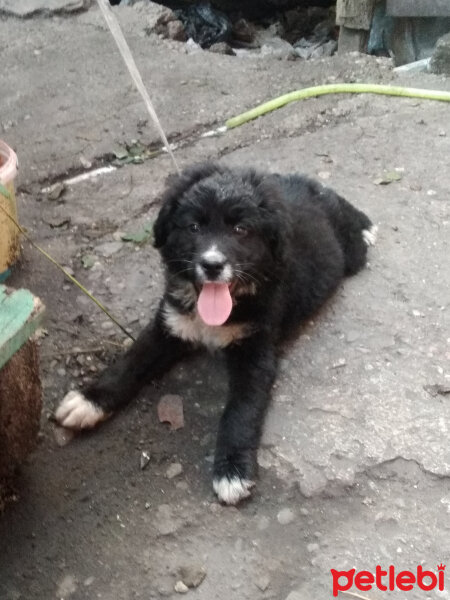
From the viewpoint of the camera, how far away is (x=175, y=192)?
2.96 m

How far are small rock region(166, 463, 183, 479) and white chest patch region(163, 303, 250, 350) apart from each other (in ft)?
1.81

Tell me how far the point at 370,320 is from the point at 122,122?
2672mm

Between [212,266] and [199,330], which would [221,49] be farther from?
[212,266]

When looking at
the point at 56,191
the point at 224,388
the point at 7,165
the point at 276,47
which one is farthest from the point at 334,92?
the point at 224,388

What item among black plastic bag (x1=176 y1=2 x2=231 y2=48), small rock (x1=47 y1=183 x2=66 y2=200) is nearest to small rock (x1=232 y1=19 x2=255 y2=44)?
black plastic bag (x1=176 y1=2 x2=231 y2=48)

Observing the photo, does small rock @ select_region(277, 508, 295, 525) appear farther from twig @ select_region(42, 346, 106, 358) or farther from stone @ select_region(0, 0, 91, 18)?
stone @ select_region(0, 0, 91, 18)

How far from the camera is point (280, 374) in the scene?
3201 millimetres

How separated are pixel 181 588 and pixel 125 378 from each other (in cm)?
96

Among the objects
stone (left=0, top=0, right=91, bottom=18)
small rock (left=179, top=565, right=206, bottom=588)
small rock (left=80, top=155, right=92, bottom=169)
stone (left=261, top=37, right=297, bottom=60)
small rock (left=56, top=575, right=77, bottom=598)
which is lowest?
stone (left=261, top=37, right=297, bottom=60)

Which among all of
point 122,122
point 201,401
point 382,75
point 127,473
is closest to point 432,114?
point 382,75

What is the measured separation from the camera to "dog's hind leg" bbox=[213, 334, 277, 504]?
8.80ft

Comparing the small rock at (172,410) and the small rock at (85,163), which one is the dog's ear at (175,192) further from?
the small rock at (85,163)

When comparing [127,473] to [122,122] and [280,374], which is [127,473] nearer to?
[280,374]

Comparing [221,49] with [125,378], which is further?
[221,49]
